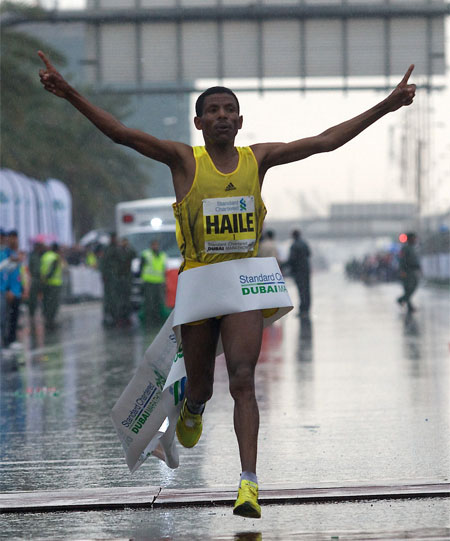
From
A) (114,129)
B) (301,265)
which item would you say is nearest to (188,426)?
(114,129)

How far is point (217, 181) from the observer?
559cm

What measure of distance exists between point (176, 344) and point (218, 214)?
83 cm

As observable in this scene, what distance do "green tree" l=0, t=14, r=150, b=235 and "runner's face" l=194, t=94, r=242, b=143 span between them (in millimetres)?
19745

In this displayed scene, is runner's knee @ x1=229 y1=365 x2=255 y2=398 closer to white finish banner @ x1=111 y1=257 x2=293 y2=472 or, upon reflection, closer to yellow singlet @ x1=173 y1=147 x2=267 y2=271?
white finish banner @ x1=111 y1=257 x2=293 y2=472

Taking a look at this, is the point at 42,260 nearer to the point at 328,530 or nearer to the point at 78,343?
the point at 78,343

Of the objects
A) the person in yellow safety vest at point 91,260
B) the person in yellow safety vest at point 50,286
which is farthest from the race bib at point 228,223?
the person in yellow safety vest at point 91,260

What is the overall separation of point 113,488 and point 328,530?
1.44 meters

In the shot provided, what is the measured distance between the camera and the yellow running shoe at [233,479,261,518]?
4.94 meters

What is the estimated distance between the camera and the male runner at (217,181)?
216 inches

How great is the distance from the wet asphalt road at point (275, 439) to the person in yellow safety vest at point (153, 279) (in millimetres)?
7032

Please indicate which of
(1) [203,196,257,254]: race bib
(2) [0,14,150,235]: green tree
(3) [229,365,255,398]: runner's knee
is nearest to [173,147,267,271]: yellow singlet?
(1) [203,196,257,254]: race bib

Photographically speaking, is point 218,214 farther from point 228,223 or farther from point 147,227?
point 147,227

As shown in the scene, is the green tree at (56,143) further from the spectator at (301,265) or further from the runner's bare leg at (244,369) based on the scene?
the runner's bare leg at (244,369)

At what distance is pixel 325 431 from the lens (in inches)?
320
